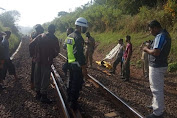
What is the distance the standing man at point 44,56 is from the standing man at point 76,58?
0.82 meters

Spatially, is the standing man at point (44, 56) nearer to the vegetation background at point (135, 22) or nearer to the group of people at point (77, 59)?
the group of people at point (77, 59)

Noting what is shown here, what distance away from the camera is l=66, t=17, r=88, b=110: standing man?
4605mm

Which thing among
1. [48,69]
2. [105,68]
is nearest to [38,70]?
[48,69]

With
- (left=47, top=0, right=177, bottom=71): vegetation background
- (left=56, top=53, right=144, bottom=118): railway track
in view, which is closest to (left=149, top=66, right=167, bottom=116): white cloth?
(left=56, top=53, right=144, bottom=118): railway track

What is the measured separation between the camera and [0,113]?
473 centimetres

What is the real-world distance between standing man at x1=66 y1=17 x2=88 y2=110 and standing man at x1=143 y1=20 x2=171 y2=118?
1586mm

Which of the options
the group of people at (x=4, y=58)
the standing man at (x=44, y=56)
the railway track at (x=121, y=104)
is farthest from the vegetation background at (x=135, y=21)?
the group of people at (x=4, y=58)

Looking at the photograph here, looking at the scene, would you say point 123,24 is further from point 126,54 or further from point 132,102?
point 132,102

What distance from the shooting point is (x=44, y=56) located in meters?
5.26

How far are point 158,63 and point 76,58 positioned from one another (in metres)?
1.88

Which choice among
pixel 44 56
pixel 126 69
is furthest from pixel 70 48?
Answer: pixel 126 69

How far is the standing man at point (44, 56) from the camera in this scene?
524 cm

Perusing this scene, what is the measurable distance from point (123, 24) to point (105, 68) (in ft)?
23.4

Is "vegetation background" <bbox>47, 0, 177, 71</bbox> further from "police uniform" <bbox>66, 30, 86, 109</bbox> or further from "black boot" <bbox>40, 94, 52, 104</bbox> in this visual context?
"black boot" <bbox>40, 94, 52, 104</bbox>
